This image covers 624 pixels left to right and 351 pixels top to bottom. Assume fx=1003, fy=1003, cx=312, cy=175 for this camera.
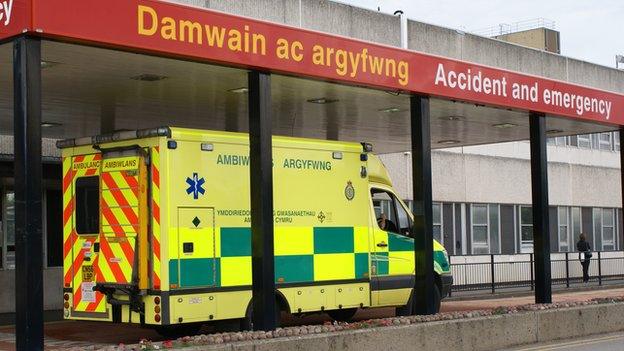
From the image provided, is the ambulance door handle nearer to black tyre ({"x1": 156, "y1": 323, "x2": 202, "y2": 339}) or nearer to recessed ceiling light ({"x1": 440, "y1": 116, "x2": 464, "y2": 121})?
black tyre ({"x1": 156, "y1": 323, "x2": 202, "y2": 339})

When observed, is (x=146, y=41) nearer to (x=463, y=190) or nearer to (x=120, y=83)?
(x=120, y=83)

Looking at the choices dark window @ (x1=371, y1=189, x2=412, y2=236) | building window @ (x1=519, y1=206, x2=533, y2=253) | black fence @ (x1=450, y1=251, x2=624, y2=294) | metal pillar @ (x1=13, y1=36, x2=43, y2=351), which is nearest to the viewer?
metal pillar @ (x1=13, y1=36, x2=43, y2=351)

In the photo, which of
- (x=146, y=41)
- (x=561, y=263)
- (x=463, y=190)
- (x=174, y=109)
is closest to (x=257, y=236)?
(x=146, y=41)

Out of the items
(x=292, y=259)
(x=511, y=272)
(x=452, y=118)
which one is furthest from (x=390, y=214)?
(x=511, y=272)

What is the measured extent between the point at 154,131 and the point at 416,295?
4.49 m

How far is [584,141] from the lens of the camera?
1502 inches

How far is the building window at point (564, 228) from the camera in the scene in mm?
36562

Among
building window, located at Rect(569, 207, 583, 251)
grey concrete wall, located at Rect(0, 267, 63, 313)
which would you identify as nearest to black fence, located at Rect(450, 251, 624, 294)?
building window, located at Rect(569, 207, 583, 251)

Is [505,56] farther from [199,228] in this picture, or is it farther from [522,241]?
[199,228]

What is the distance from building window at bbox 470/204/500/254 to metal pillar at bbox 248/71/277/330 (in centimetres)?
2051

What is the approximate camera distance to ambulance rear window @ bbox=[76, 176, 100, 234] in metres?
13.8

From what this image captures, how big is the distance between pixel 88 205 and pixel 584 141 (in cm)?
2775

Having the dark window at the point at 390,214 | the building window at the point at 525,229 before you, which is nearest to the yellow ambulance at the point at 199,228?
the dark window at the point at 390,214

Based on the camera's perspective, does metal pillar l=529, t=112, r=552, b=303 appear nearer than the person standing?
Yes
